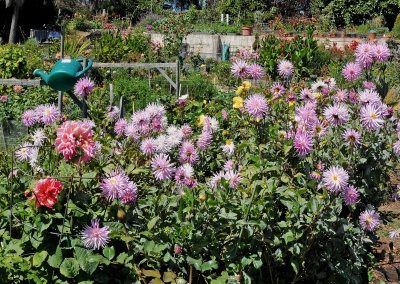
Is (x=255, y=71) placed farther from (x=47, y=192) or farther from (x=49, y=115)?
(x=47, y=192)

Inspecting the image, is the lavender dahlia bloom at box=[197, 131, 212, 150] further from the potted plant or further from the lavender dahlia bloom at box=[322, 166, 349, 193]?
the potted plant

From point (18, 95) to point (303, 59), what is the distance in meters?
6.88

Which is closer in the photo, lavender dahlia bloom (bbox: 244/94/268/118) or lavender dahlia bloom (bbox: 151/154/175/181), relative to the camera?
lavender dahlia bloom (bbox: 151/154/175/181)

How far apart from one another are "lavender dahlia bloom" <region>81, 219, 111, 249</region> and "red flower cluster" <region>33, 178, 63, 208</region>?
A: 0.14 metres

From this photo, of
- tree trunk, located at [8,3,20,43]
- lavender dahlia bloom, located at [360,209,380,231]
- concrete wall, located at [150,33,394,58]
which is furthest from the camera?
tree trunk, located at [8,3,20,43]

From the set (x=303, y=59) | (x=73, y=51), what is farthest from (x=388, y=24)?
(x=73, y=51)

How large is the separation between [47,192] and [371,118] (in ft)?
3.94

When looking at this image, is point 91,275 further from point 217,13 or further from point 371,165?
point 217,13

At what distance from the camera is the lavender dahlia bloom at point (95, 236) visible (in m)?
1.33

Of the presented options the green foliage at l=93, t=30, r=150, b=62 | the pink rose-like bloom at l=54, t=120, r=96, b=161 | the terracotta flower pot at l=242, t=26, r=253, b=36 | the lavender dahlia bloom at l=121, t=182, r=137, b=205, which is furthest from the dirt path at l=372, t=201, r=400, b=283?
the terracotta flower pot at l=242, t=26, r=253, b=36

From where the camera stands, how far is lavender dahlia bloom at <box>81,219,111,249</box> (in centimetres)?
133

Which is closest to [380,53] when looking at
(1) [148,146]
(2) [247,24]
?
(1) [148,146]

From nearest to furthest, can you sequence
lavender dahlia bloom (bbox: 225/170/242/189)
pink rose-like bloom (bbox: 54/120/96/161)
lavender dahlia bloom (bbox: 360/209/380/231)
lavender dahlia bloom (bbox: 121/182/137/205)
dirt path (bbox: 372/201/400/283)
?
pink rose-like bloom (bbox: 54/120/96/161)
lavender dahlia bloom (bbox: 121/182/137/205)
lavender dahlia bloom (bbox: 225/170/242/189)
lavender dahlia bloom (bbox: 360/209/380/231)
dirt path (bbox: 372/201/400/283)

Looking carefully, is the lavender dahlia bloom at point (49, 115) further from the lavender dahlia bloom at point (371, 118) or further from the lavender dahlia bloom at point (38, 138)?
the lavender dahlia bloom at point (371, 118)
